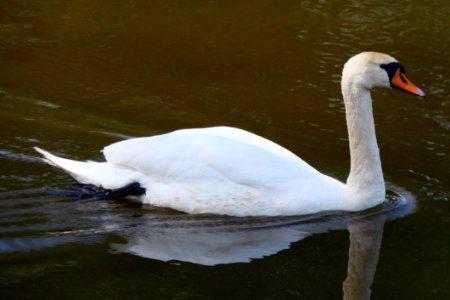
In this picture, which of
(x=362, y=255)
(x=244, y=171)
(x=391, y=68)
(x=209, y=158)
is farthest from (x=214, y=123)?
(x=362, y=255)

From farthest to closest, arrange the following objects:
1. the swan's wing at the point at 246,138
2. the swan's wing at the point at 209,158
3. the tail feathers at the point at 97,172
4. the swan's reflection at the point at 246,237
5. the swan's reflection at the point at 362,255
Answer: the tail feathers at the point at 97,172
the swan's wing at the point at 246,138
the swan's wing at the point at 209,158
the swan's reflection at the point at 246,237
the swan's reflection at the point at 362,255

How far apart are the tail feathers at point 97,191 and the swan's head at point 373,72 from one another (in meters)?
1.86

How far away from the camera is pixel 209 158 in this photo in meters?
7.91

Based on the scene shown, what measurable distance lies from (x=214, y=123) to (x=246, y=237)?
8.86ft

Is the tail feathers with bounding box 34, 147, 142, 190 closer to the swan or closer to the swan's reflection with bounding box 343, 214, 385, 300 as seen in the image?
the swan

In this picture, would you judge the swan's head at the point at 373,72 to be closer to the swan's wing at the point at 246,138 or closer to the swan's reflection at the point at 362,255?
the swan's wing at the point at 246,138

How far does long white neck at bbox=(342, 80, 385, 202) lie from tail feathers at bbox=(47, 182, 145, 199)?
5.62ft

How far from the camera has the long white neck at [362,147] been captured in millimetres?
8148

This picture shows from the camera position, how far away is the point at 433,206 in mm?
8414

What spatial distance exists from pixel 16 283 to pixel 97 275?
0.53 metres

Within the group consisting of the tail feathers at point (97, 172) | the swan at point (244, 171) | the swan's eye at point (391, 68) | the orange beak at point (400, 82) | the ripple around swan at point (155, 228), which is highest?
the swan's eye at point (391, 68)

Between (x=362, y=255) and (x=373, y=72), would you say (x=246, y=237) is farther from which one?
(x=373, y=72)

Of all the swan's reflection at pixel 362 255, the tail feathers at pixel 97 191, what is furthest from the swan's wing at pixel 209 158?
the swan's reflection at pixel 362 255

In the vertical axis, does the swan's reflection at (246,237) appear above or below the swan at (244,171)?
below
